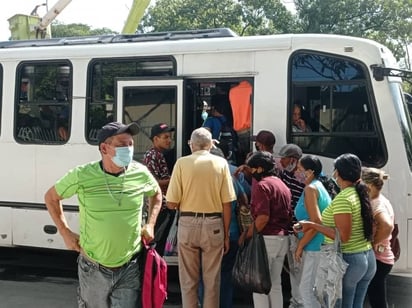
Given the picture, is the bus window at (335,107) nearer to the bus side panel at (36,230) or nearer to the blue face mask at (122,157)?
the blue face mask at (122,157)

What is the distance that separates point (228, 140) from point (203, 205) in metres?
1.66

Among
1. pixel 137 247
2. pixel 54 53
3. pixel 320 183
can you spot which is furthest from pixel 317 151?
pixel 54 53

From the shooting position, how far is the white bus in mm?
5781

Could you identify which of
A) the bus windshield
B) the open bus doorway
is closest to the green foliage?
the open bus doorway

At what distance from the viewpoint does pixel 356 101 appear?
5816 mm

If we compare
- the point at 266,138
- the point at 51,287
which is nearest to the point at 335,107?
the point at 266,138

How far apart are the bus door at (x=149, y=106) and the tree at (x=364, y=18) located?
2630 cm

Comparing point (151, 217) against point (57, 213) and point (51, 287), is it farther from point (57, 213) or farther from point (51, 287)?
point (51, 287)

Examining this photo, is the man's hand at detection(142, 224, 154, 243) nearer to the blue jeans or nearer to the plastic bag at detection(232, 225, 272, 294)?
the plastic bag at detection(232, 225, 272, 294)

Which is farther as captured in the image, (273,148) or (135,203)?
(273,148)

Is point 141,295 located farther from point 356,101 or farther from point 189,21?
point 189,21

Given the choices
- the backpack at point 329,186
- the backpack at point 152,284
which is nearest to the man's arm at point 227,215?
the backpack at point 329,186

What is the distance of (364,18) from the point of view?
31.2 meters

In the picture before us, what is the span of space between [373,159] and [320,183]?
124cm
